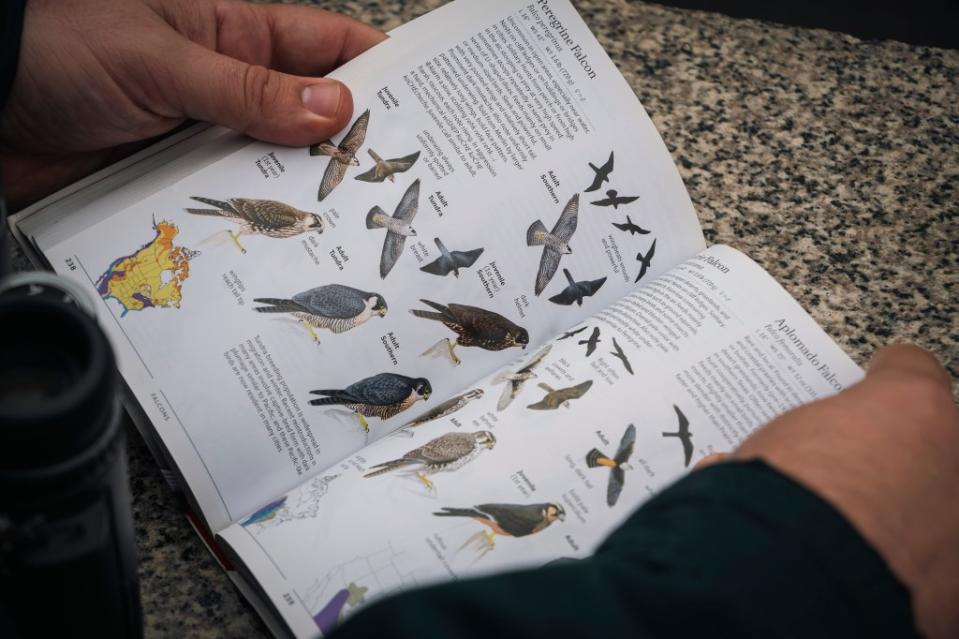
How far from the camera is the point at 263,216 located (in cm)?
58

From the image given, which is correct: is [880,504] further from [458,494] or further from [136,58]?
[136,58]

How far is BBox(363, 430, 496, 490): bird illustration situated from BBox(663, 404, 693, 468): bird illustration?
99 mm

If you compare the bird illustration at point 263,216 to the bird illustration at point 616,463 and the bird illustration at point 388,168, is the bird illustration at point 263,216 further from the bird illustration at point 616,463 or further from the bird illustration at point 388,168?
the bird illustration at point 616,463

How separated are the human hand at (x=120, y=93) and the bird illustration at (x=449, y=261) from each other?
0.11 meters

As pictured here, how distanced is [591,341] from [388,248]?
5.2 inches

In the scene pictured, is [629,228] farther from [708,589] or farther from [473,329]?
[708,589]

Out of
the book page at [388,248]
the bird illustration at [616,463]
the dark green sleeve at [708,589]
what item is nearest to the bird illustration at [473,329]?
the book page at [388,248]

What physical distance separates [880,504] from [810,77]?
1.58ft

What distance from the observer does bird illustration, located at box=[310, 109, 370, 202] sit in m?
0.60

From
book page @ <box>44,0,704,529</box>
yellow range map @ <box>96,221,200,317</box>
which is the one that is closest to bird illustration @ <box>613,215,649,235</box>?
book page @ <box>44,0,704,529</box>

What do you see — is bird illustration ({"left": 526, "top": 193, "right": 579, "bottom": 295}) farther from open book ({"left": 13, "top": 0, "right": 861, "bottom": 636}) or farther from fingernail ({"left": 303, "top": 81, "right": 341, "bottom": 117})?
fingernail ({"left": 303, "top": 81, "right": 341, "bottom": 117})

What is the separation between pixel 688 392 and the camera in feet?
1.75

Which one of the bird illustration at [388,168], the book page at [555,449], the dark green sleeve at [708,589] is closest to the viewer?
the dark green sleeve at [708,589]

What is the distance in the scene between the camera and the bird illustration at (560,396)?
21.1 inches
